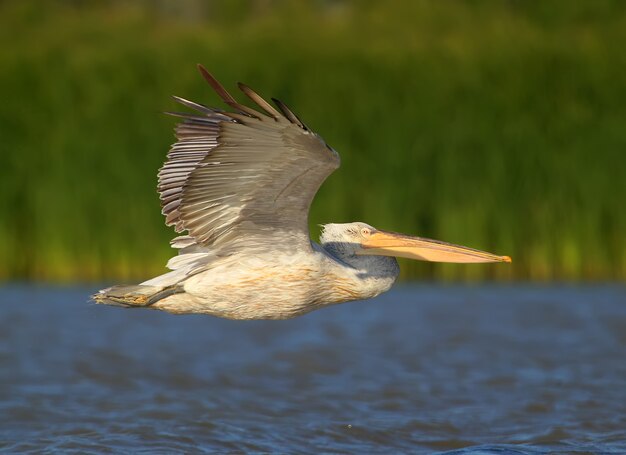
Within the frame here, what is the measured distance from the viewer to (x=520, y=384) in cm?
853

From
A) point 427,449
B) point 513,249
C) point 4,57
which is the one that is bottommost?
point 427,449

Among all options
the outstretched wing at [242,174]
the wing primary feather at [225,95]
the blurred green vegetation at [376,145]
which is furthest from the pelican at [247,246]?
the blurred green vegetation at [376,145]

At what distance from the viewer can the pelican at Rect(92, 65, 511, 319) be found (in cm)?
578

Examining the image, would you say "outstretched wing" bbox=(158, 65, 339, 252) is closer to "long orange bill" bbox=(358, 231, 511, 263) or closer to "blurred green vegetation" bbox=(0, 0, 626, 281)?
"long orange bill" bbox=(358, 231, 511, 263)

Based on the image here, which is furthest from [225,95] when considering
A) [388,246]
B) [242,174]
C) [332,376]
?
[332,376]

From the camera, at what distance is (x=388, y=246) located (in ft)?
21.3

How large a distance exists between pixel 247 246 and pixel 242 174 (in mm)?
478

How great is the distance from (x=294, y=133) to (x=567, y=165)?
23.6ft

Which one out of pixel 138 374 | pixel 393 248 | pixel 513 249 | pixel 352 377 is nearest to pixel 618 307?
pixel 513 249

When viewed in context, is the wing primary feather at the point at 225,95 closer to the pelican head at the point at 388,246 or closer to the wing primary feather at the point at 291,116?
the wing primary feather at the point at 291,116

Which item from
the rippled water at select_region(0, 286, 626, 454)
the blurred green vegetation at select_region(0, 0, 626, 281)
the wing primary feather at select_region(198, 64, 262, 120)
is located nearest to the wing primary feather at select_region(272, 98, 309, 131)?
the wing primary feather at select_region(198, 64, 262, 120)

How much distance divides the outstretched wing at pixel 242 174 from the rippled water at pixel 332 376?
A: 1.38m

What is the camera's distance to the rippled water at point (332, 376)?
7137mm

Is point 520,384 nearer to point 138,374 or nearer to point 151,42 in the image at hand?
point 138,374
